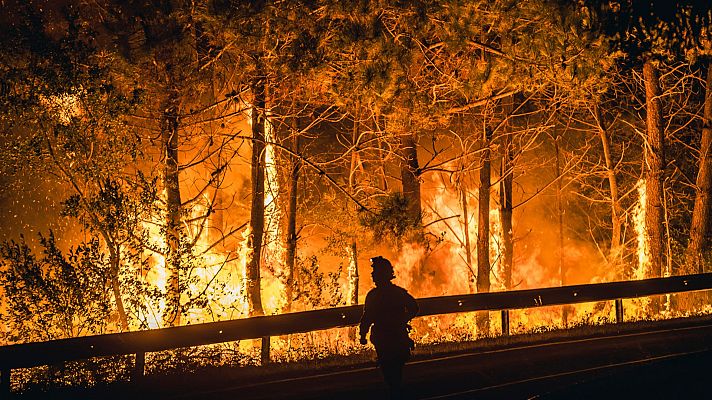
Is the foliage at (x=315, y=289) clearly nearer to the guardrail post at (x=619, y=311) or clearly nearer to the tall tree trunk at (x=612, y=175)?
the guardrail post at (x=619, y=311)

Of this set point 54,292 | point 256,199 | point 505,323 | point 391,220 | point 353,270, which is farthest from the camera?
point 353,270

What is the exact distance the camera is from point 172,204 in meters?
18.0

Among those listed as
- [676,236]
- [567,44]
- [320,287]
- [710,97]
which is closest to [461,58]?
[567,44]

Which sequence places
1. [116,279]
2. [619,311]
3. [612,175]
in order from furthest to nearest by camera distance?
1. [612,175]
2. [619,311]
3. [116,279]

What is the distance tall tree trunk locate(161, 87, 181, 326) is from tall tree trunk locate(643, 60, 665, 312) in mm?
14878

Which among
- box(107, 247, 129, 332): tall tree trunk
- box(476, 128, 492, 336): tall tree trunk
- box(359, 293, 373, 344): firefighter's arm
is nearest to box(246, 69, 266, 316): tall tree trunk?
box(107, 247, 129, 332): tall tree trunk

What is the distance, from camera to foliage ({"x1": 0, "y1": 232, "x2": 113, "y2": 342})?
14703 millimetres

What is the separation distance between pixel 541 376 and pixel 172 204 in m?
8.73

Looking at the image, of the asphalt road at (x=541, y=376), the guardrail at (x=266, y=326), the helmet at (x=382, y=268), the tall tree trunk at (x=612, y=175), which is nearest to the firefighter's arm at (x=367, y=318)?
the helmet at (x=382, y=268)

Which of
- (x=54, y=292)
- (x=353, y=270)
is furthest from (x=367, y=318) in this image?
(x=353, y=270)

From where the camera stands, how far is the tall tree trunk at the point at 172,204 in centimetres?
1631

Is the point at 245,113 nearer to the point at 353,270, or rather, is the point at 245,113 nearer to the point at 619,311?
the point at 353,270

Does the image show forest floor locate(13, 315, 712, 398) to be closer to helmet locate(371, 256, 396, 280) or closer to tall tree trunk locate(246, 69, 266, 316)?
helmet locate(371, 256, 396, 280)

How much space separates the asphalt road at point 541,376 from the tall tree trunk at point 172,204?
13.1 feet
